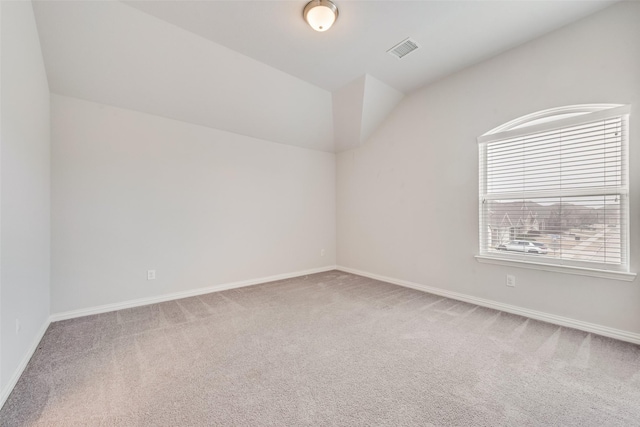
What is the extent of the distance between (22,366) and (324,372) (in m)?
2.18

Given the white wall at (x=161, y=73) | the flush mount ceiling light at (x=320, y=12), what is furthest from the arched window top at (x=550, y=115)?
the white wall at (x=161, y=73)

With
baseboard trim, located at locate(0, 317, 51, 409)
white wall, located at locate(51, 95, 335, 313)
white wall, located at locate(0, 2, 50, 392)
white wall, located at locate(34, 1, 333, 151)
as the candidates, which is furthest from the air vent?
baseboard trim, located at locate(0, 317, 51, 409)

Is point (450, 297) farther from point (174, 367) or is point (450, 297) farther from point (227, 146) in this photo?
point (227, 146)

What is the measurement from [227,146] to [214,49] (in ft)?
4.46

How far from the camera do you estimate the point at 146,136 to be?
125 inches

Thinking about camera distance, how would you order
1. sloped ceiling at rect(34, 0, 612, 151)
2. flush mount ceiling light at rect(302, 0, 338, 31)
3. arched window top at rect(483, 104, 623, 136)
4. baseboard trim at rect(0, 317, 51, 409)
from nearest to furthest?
baseboard trim at rect(0, 317, 51, 409) → flush mount ceiling light at rect(302, 0, 338, 31) → sloped ceiling at rect(34, 0, 612, 151) → arched window top at rect(483, 104, 623, 136)

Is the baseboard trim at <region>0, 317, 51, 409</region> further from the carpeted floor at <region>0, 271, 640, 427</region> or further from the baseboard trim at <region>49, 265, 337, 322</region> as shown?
the baseboard trim at <region>49, 265, 337, 322</region>

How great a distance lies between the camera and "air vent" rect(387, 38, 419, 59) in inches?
106

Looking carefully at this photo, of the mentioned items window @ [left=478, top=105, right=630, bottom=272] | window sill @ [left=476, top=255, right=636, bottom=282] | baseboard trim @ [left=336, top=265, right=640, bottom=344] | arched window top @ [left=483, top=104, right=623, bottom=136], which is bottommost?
baseboard trim @ [left=336, top=265, right=640, bottom=344]

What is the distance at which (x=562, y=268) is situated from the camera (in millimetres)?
2494

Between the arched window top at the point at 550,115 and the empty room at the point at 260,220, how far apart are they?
2 centimetres

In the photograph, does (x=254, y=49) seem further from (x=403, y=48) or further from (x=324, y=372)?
(x=324, y=372)

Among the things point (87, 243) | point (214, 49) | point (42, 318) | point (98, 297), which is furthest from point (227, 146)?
point (42, 318)

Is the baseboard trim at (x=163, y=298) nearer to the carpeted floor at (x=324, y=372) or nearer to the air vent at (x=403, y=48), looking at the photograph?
the carpeted floor at (x=324, y=372)
